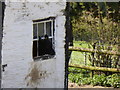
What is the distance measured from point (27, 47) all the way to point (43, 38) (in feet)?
2.51

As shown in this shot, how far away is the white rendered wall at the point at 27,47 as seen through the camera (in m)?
6.63

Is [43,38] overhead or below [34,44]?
overhead

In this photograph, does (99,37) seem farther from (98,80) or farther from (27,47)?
(27,47)

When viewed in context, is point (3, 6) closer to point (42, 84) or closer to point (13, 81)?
point (13, 81)

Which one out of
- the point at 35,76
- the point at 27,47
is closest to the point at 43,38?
the point at 27,47

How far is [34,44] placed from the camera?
757 cm

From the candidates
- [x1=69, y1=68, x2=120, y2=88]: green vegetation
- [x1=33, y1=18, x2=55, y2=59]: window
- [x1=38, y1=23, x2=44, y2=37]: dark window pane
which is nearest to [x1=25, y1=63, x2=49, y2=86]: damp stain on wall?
[x1=33, y1=18, x2=55, y2=59]: window

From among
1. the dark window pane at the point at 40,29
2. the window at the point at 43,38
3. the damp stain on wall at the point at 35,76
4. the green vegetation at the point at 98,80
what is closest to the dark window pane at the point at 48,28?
the window at the point at 43,38

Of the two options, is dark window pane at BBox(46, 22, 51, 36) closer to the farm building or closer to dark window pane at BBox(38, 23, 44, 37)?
the farm building

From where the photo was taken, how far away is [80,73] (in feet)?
42.4

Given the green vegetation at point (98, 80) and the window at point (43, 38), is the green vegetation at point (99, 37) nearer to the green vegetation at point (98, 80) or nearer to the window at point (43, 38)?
the green vegetation at point (98, 80)

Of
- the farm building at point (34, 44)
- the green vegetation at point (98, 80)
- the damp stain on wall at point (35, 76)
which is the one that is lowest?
the green vegetation at point (98, 80)

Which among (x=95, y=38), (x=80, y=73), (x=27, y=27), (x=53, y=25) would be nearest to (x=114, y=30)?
(x=95, y=38)

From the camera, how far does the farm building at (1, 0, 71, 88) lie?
665cm
